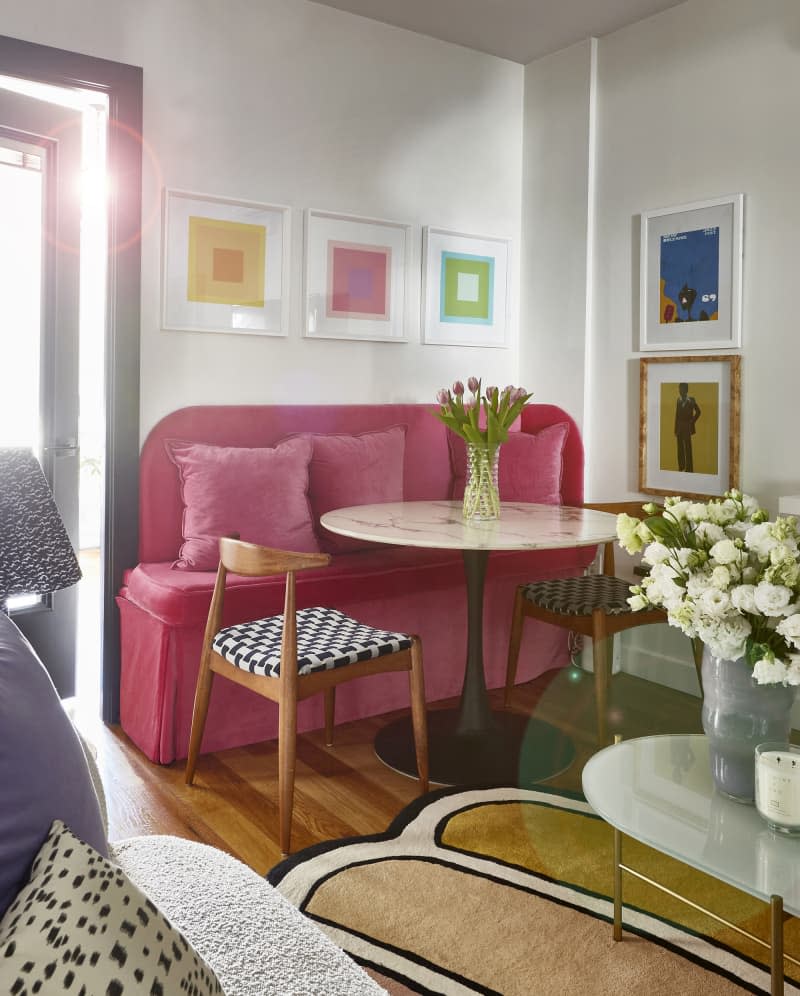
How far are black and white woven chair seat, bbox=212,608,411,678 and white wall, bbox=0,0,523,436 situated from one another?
106 cm

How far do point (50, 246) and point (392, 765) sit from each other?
212 centimetres

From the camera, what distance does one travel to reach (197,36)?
3363 mm

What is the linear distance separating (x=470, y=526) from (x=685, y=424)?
139cm

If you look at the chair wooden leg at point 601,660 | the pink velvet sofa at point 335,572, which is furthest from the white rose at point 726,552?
the pink velvet sofa at point 335,572

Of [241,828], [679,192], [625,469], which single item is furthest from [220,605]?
[679,192]

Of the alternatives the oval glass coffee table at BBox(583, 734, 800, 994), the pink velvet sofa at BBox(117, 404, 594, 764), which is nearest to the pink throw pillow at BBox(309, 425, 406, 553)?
the pink velvet sofa at BBox(117, 404, 594, 764)

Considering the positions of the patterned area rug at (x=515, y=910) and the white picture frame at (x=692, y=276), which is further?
the white picture frame at (x=692, y=276)

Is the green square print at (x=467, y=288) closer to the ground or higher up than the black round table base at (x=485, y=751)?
higher up

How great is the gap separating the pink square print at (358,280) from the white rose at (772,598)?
8.52 feet

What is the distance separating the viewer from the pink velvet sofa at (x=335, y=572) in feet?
9.69

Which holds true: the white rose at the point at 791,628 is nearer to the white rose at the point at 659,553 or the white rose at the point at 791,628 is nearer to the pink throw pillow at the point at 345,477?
the white rose at the point at 659,553

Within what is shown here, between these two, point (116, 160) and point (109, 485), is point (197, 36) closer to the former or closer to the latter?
point (116, 160)

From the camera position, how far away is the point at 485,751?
2.95 m

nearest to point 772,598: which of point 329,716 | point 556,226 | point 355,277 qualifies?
point 329,716
